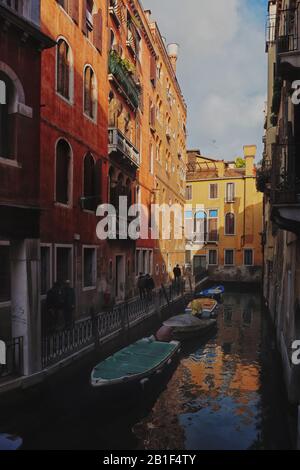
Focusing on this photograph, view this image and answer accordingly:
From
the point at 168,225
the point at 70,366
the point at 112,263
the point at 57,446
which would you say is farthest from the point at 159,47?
the point at 57,446

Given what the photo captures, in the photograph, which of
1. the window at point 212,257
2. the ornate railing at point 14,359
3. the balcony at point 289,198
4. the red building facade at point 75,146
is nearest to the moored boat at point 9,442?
the ornate railing at point 14,359

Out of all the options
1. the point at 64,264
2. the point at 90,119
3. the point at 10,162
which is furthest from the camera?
the point at 90,119

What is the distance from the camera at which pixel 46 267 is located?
1231cm

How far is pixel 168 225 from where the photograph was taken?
98.4 feet

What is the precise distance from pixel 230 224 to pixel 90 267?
2834 cm

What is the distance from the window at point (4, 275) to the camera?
10.0 metres

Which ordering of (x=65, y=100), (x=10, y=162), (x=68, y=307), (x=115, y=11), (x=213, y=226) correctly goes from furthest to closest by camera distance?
(x=213, y=226), (x=115, y=11), (x=65, y=100), (x=68, y=307), (x=10, y=162)

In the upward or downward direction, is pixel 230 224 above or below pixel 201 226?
above

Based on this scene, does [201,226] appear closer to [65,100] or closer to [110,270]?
[110,270]

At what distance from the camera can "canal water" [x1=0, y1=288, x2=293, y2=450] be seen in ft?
26.8

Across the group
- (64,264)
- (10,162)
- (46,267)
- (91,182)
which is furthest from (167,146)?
(10,162)

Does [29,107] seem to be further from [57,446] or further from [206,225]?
[206,225]

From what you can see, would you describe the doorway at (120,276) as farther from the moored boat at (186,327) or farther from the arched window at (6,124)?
the arched window at (6,124)

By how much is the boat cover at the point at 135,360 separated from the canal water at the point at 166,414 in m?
0.55
